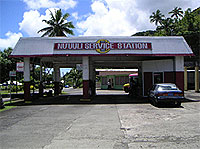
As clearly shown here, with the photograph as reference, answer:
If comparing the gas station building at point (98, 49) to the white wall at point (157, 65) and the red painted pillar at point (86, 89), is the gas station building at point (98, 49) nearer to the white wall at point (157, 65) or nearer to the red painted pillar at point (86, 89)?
the red painted pillar at point (86, 89)

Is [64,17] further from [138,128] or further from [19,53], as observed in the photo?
[138,128]

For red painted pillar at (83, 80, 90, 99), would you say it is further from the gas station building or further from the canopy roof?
the canopy roof

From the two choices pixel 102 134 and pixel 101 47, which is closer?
pixel 102 134

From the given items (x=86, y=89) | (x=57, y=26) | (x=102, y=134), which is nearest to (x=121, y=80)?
(x=57, y=26)

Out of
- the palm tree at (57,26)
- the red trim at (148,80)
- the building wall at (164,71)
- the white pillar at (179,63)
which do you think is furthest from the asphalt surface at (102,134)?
the palm tree at (57,26)

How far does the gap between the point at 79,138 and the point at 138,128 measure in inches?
95.3

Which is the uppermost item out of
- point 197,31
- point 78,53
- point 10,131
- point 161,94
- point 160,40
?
point 197,31

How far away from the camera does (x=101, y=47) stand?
58.4 feet

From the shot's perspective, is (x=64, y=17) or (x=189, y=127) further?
(x=64, y=17)

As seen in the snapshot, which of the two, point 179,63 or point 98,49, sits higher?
point 98,49

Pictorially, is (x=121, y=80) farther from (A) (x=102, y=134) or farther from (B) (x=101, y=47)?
(A) (x=102, y=134)

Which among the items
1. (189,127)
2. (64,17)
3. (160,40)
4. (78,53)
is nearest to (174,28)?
(64,17)

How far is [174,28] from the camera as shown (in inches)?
2002

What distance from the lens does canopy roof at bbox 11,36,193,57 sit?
1777 centimetres
